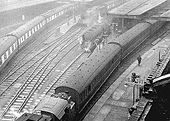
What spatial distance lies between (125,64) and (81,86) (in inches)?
544

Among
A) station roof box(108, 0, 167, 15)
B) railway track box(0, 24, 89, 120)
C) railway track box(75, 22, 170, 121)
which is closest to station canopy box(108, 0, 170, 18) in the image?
station roof box(108, 0, 167, 15)

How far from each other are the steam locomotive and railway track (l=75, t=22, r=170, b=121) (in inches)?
29.2

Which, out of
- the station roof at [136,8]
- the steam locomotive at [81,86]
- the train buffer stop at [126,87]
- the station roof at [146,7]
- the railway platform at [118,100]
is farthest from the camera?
the station roof at [136,8]

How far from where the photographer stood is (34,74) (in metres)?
32.0

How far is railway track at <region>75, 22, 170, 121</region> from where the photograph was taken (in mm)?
24172

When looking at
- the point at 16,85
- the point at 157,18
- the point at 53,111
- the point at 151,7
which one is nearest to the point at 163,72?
the point at 53,111

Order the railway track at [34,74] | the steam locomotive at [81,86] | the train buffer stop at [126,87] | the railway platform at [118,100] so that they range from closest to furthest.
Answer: the steam locomotive at [81,86]
the railway platform at [118,100]
the train buffer stop at [126,87]
the railway track at [34,74]

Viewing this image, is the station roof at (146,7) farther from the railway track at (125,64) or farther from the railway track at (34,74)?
the railway track at (34,74)

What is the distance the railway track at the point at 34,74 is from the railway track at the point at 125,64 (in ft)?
16.0

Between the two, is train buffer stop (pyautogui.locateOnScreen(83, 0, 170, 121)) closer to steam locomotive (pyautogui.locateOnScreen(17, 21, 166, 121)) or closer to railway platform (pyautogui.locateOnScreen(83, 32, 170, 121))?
railway platform (pyautogui.locateOnScreen(83, 32, 170, 121))

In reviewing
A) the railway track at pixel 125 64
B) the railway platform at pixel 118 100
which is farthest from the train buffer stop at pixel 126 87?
the railway track at pixel 125 64

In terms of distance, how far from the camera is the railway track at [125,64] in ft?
79.3

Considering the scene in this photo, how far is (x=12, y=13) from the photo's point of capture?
2328 inches

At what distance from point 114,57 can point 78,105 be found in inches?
403
